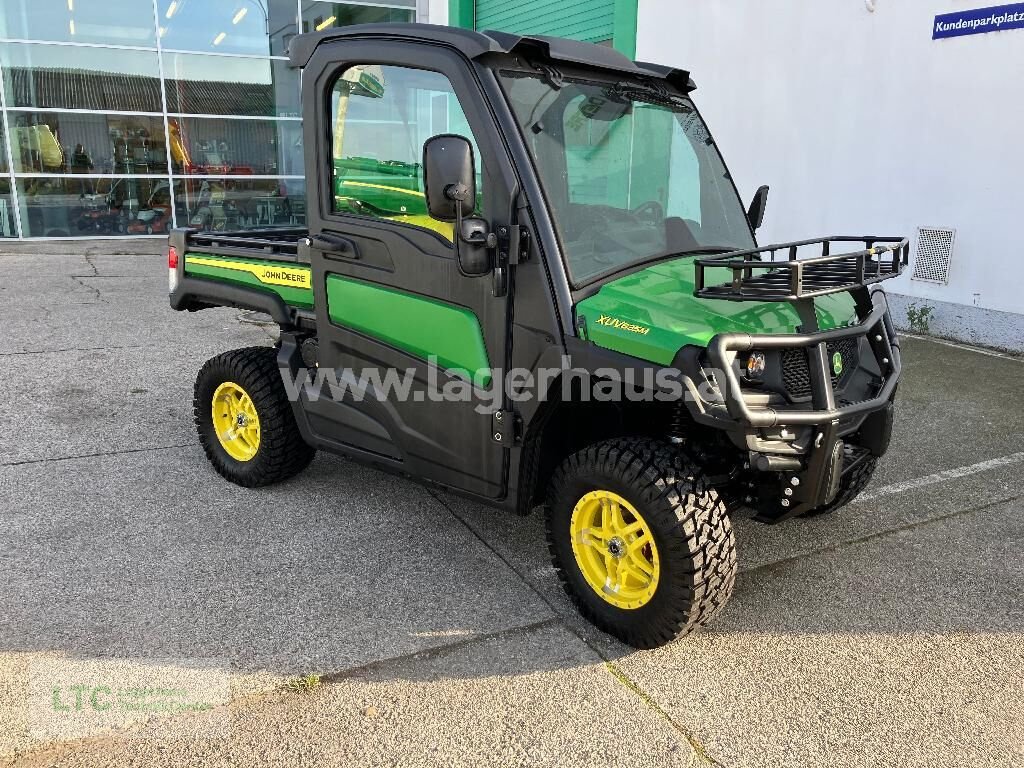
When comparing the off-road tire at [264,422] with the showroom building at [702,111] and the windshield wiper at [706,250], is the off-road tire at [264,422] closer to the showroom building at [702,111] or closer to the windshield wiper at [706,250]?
the windshield wiper at [706,250]

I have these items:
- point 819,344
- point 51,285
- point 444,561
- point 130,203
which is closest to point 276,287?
point 444,561

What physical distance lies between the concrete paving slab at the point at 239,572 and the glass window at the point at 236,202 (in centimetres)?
1248

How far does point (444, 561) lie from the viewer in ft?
11.9

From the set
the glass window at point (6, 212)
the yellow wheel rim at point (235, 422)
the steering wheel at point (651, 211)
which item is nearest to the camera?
the steering wheel at point (651, 211)

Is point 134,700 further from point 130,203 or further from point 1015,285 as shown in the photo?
point 130,203

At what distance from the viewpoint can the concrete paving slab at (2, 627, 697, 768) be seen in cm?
245

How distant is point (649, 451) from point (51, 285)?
10333mm

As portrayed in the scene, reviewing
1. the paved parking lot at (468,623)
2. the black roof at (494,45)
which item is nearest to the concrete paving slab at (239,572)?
the paved parking lot at (468,623)

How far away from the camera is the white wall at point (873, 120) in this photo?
7.37 meters

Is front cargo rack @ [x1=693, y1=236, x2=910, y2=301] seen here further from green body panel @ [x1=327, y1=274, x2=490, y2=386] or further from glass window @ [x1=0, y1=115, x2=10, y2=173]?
glass window @ [x1=0, y1=115, x2=10, y2=173]

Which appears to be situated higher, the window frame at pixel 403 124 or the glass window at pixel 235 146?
the glass window at pixel 235 146

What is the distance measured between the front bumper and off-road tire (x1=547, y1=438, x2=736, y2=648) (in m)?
→ 0.24

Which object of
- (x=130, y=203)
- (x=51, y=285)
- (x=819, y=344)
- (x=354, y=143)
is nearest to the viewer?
(x=819, y=344)

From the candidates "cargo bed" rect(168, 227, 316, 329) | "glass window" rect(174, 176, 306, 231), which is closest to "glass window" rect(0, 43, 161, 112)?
"glass window" rect(174, 176, 306, 231)
